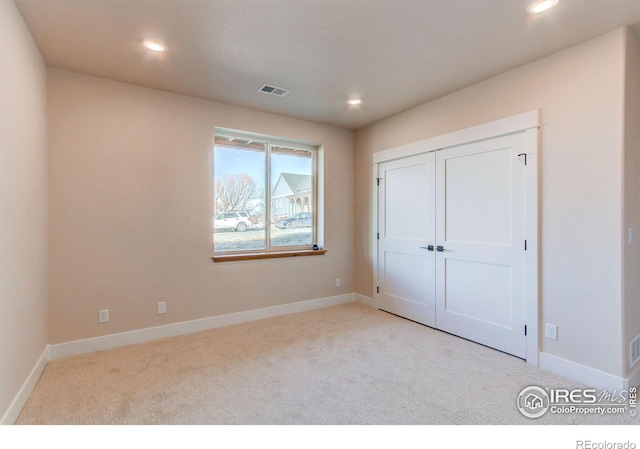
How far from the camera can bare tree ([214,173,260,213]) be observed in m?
3.77

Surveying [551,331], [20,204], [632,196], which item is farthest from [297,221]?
[632,196]

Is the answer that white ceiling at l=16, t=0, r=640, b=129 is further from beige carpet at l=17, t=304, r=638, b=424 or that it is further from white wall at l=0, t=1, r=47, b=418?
beige carpet at l=17, t=304, r=638, b=424

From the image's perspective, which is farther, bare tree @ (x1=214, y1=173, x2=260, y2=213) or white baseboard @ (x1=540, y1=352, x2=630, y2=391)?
bare tree @ (x1=214, y1=173, x2=260, y2=213)

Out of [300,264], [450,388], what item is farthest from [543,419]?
[300,264]

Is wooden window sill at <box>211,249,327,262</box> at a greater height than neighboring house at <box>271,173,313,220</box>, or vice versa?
neighboring house at <box>271,173,313,220</box>

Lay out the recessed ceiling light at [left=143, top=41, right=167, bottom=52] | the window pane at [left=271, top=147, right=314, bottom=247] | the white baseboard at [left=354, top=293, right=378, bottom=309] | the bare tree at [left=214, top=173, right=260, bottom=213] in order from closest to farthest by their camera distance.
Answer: the recessed ceiling light at [left=143, top=41, right=167, bottom=52]
the bare tree at [left=214, top=173, right=260, bottom=213]
the window pane at [left=271, top=147, right=314, bottom=247]
the white baseboard at [left=354, top=293, right=378, bottom=309]

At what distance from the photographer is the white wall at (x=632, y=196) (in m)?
2.23

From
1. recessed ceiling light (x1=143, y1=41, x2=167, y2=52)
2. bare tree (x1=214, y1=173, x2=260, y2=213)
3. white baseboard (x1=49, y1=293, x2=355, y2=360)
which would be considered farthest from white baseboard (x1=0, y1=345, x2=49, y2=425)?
recessed ceiling light (x1=143, y1=41, x2=167, y2=52)

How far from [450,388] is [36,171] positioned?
11.6 feet

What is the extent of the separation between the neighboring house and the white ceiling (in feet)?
4.30

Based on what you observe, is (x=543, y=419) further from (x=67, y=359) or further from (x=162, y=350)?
(x=67, y=359)

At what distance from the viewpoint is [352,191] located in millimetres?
4688

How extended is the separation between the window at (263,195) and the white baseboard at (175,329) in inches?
28.0

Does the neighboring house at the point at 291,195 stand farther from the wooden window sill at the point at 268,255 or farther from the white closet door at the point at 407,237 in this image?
the white closet door at the point at 407,237
